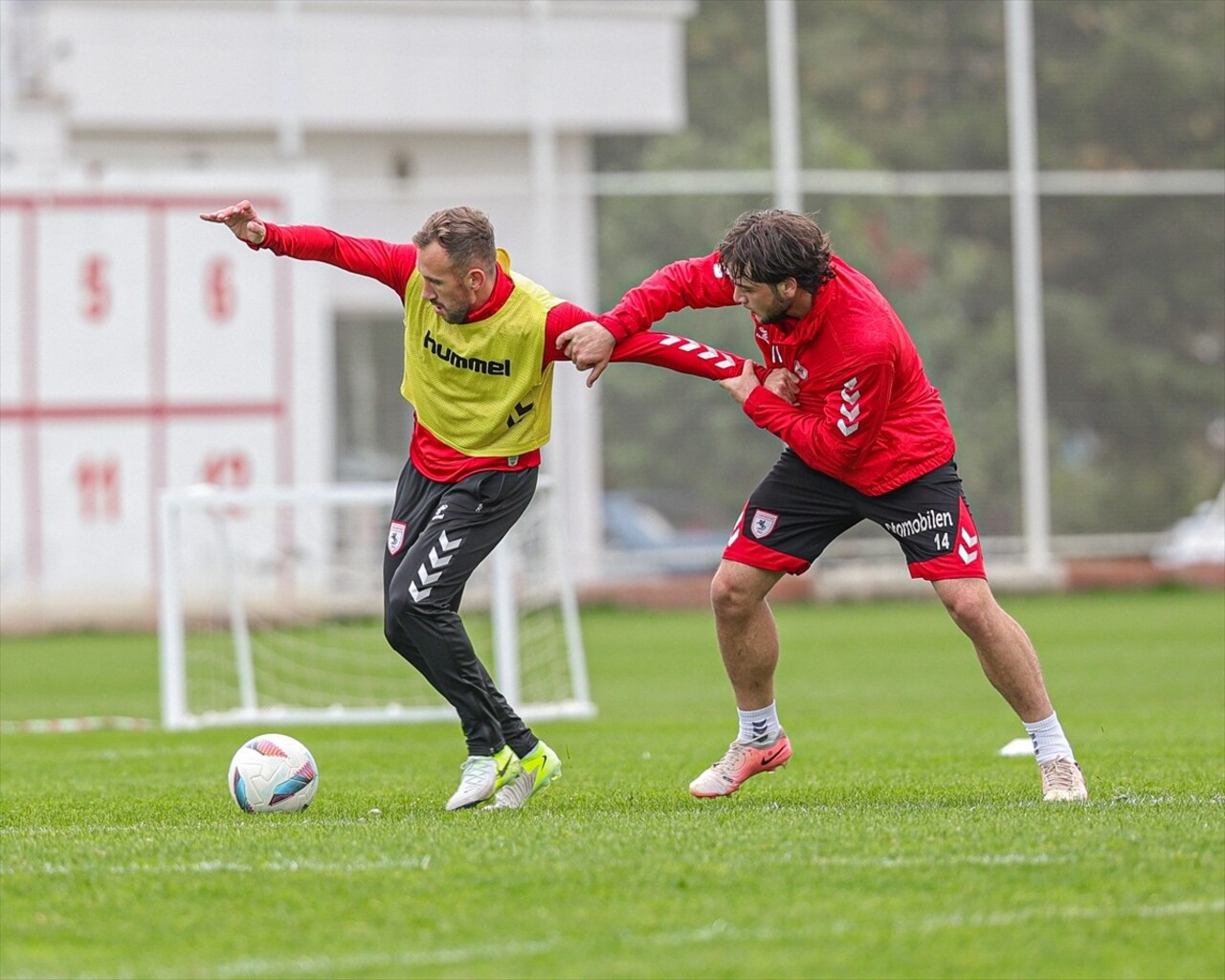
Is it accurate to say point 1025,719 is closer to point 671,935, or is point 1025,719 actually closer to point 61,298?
point 671,935

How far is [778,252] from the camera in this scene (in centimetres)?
638

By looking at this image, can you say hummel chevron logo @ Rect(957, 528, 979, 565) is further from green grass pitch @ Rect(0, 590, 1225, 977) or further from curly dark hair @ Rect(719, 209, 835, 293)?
curly dark hair @ Rect(719, 209, 835, 293)

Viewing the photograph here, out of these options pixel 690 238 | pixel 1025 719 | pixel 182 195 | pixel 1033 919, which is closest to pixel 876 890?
pixel 1033 919

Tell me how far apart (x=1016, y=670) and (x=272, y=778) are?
249cm

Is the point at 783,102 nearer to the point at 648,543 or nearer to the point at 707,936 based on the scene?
the point at 648,543

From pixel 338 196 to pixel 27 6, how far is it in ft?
13.6

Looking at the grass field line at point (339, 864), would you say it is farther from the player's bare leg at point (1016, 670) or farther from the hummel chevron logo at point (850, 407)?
the hummel chevron logo at point (850, 407)

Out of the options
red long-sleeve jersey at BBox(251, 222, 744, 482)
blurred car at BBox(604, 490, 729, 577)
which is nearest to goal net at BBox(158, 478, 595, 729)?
blurred car at BBox(604, 490, 729, 577)

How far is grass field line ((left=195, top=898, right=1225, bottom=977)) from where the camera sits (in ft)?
13.2

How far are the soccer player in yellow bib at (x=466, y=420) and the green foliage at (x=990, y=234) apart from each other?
17.1 meters

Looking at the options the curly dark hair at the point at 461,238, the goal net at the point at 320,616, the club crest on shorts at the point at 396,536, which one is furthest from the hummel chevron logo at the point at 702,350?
the goal net at the point at 320,616

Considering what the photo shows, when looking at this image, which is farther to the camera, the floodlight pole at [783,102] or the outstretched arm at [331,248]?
the floodlight pole at [783,102]

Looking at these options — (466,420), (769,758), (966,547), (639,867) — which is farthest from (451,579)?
(639,867)

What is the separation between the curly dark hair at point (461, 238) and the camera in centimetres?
659
